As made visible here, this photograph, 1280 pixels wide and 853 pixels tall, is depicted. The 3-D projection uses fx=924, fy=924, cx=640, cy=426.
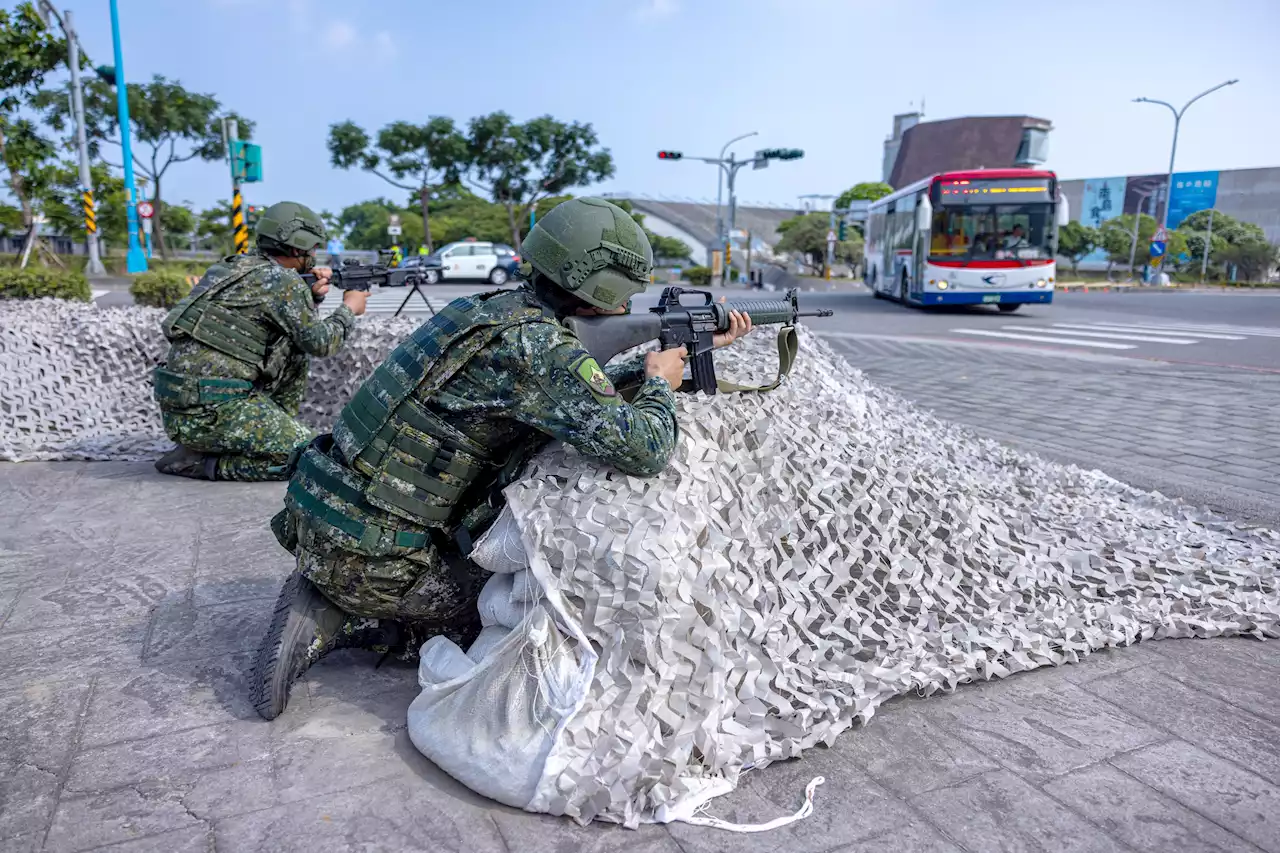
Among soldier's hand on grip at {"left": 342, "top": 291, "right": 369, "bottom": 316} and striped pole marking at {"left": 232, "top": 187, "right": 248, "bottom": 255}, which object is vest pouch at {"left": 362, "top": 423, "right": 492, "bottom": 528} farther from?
striped pole marking at {"left": 232, "top": 187, "right": 248, "bottom": 255}

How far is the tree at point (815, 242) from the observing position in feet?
145

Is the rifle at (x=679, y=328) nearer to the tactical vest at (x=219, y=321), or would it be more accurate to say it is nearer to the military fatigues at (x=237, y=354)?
the military fatigues at (x=237, y=354)

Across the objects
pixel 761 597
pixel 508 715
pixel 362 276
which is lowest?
pixel 508 715

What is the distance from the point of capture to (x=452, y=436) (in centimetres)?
254

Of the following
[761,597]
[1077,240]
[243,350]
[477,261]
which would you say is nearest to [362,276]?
[243,350]

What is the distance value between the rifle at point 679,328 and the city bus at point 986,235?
14.7 meters

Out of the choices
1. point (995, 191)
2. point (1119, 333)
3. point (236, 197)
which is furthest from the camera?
point (995, 191)

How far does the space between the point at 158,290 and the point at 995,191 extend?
1394cm

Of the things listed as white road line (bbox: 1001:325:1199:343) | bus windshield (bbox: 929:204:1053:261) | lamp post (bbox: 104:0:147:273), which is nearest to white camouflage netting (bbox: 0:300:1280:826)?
white road line (bbox: 1001:325:1199:343)

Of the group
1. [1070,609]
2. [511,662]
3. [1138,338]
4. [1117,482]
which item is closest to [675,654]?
[511,662]

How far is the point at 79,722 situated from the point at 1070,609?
3.03 m

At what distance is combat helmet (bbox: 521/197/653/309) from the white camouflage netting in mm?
423

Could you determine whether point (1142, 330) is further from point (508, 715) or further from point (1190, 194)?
point (1190, 194)

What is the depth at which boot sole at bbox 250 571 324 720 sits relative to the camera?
2514 mm
